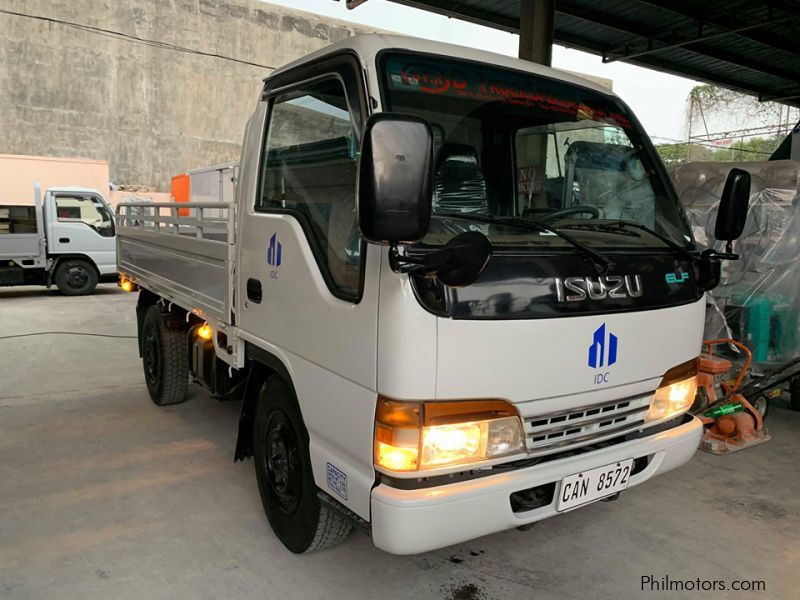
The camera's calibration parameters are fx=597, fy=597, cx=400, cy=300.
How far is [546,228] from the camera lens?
2148 millimetres

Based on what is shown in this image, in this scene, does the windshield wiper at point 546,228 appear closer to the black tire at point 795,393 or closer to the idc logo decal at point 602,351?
the idc logo decal at point 602,351

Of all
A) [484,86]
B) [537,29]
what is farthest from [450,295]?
[537,29]

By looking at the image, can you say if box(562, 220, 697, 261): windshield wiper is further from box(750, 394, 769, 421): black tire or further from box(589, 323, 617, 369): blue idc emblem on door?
box(750, 394, 769, 421): black tire

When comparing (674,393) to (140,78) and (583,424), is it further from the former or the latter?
(140,78)

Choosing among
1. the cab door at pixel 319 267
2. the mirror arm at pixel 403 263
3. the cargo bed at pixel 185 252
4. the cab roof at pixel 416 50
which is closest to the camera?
the mirror arm at pixel 403 263

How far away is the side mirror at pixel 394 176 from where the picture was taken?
161cm

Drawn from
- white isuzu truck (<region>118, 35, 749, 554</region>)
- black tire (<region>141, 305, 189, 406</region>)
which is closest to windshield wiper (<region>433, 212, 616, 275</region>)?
white isuzu truck (<region>118, 35, 749, 554</region>)

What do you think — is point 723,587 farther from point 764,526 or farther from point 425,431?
point 425,431

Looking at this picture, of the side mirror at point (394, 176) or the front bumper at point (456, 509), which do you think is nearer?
the side mirror at point (394, 176)

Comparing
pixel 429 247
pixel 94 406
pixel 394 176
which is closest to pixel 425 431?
pixel 429 247

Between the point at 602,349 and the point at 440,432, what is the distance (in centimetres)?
70

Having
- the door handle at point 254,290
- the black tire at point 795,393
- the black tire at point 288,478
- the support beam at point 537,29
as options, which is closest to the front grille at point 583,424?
the black tire at point 288,478

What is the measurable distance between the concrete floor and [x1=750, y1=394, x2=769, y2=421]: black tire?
0.20m

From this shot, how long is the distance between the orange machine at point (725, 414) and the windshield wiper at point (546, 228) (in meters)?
2.39
